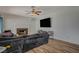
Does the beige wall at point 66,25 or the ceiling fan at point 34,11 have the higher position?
the ceiling fan at point 34,11

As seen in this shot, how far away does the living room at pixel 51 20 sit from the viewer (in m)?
1.76

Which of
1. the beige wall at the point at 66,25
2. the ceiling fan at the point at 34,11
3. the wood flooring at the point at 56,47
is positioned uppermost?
the ceiling fan at the point at 34,11

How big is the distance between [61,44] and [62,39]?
3.5 inches

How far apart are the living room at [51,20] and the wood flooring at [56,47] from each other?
0.12 feet

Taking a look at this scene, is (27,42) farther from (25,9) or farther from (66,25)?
(66,25)

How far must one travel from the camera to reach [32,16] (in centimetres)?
184

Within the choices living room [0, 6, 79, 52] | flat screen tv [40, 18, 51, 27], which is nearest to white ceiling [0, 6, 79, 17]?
living room [0, 6, 79, 52]

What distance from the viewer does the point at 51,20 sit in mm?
1944

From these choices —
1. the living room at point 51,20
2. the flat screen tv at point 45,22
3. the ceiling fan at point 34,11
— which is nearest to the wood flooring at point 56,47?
the living room at point 51,20

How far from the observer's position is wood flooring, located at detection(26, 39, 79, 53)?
1.74 meters

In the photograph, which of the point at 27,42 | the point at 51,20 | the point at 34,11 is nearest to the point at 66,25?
the point at 51,20

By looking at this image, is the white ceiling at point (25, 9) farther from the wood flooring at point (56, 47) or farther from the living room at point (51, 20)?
the wood flooring at point (56, 47)

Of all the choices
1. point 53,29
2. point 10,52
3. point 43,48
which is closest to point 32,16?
point 53,29
